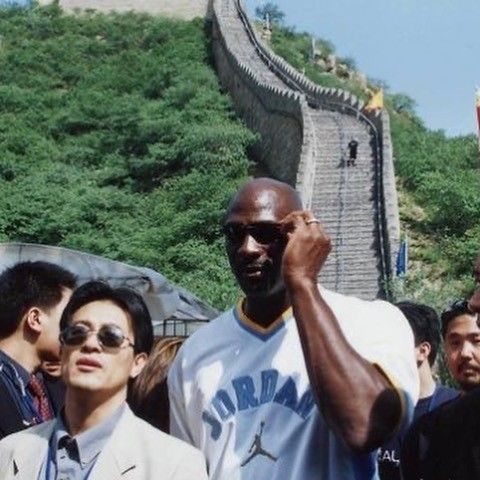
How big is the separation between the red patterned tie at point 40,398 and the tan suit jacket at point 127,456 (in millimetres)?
860

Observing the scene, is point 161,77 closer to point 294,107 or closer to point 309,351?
point 294,107

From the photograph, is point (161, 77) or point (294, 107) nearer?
point (294, 107)

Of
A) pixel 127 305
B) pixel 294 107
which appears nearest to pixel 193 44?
pixel 294 107

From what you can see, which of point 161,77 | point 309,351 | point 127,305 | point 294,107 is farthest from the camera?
point 161,77

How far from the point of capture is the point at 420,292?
16719 mm

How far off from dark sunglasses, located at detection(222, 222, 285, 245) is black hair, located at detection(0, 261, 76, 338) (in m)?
1.14

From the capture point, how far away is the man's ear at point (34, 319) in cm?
374

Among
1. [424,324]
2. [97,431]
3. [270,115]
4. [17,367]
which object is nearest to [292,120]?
[270,115]

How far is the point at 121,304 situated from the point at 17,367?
2.52 ft

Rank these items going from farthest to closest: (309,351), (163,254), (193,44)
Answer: (193,44)
(163,254)
(309,351)

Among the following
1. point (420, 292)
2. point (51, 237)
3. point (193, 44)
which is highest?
point (193, 44)

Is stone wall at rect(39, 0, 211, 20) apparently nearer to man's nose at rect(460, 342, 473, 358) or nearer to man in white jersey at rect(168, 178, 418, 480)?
man's nose at rect(460, 342, 473, 358)

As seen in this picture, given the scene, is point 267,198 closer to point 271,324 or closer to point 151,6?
point 271,324

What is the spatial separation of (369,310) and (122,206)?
25987 millimetres
